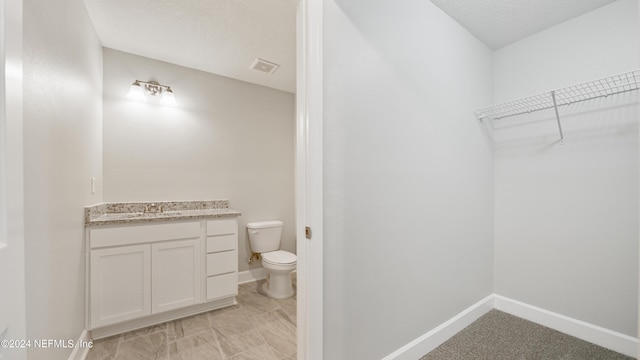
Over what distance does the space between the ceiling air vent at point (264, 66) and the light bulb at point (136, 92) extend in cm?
112

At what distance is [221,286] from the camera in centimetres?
224

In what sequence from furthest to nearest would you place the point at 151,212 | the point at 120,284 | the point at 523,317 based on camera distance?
the point at 151,212, the point at 523,317, the point at 120,284

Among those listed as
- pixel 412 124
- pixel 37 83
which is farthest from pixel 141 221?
pixel 412 124

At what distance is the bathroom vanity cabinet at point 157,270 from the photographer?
1786 millimetres

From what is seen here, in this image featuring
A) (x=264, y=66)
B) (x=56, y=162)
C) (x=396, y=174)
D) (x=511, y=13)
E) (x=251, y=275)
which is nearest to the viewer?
(x=56, y=162)

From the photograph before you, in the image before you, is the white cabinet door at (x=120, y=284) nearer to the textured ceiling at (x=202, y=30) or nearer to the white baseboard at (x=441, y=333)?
the textured ceiling at (x=202, y=30)

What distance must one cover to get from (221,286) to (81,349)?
3.09 feet

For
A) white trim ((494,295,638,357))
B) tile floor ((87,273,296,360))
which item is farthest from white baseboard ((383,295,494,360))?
tile floor ((87,273,296,360))

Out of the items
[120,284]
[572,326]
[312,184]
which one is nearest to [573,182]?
[572,326]

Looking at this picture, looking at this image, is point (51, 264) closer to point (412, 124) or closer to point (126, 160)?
point (126, 160)

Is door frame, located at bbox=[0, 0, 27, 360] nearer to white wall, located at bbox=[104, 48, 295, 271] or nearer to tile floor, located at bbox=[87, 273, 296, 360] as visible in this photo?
tile floor, located at bbox=[87, 273, 296, 360]

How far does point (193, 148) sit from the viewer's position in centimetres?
264

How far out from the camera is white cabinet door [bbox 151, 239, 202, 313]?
1973mm

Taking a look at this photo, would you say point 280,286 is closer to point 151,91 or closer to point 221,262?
point 221,262
